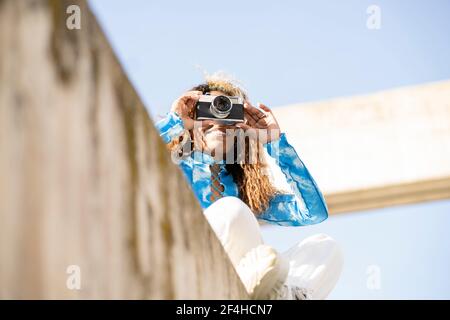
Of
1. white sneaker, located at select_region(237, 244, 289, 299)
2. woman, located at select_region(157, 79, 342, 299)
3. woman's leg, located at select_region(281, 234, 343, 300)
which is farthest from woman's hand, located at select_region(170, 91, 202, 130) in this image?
white sneaker, located at select_region(237, 244, 289, 299)

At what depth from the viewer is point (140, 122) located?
4.32ft

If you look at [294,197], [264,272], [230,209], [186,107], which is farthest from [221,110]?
[264,272]

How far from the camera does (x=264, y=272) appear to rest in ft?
5.39

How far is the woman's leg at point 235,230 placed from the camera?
176cm

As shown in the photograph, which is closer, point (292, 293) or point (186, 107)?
point (292, 293)

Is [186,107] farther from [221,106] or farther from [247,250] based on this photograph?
[247,250]

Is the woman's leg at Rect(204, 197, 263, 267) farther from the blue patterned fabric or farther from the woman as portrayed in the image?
the blue patterned fabric

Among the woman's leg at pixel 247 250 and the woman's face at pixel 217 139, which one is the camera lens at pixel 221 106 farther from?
the woman's leg at pixel 247 250

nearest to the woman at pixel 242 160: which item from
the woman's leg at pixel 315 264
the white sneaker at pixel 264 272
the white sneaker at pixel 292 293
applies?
the woman's leg at pixel 315 264

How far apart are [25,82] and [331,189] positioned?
3.63m

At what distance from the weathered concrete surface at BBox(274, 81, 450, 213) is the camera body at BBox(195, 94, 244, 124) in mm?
1857

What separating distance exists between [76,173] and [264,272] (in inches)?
26.4
